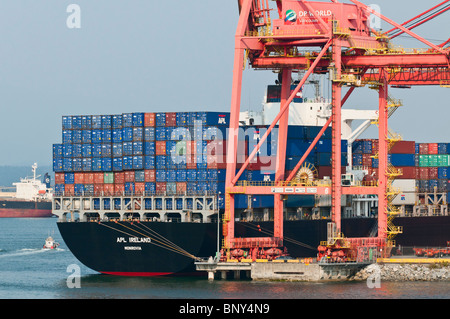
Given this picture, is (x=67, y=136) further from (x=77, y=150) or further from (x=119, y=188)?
(x=119, y=188)

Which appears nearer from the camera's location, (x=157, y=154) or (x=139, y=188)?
(x=157, y=154)

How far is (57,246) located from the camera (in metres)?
106

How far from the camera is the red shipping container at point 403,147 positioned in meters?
84.7

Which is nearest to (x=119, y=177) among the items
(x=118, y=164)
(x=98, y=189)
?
(x=118, y=164)

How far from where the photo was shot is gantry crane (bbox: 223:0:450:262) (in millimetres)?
66062

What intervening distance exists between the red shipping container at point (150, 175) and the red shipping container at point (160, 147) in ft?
4.48

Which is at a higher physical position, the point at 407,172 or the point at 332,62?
the point at 332,62

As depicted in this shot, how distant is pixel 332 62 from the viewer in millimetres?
66250

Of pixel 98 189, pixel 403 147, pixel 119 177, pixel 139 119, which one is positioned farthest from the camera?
pixel 403 147

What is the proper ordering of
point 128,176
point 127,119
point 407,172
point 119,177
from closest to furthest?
point 127,119
point 128,176
point 119,177
point 407,172

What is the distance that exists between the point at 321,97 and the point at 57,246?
36.5 metres

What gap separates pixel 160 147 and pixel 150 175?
6.97ft

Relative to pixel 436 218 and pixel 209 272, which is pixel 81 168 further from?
pixel 436 218

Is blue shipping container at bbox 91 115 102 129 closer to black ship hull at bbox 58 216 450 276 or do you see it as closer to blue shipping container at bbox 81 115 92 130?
blue shipping container at bbox 81 115 92 130
